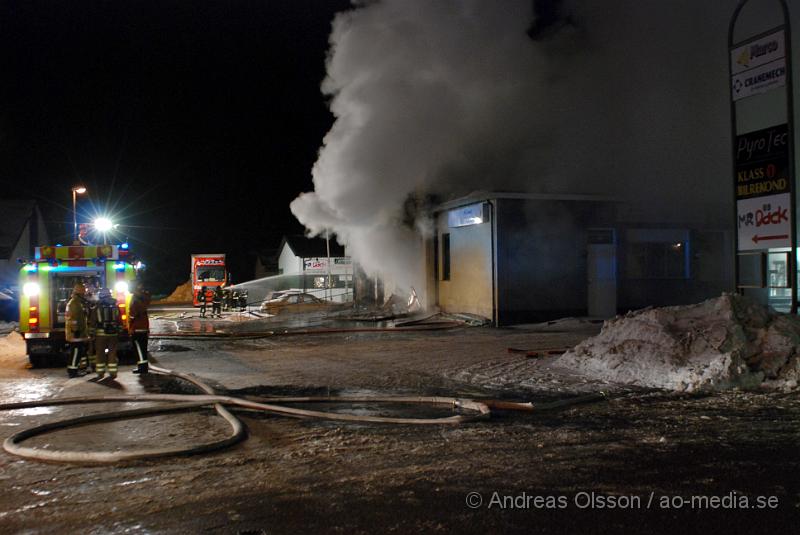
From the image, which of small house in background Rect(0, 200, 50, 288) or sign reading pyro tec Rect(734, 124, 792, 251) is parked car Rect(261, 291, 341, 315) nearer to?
small house in background Rect(0, 200, 50, 288)

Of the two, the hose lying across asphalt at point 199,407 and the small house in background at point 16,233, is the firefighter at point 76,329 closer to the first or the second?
the hose lying across asphalt at point 199,407

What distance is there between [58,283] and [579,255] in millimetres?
12961

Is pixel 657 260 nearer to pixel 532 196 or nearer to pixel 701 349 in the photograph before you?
pixel 532 196

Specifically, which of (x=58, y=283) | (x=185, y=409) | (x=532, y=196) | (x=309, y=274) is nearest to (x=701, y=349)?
(x=185, y=409)

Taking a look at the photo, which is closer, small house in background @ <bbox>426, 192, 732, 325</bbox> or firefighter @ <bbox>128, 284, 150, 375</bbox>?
firefighter @ <bbox>128, 284, 150, 375</bbox>

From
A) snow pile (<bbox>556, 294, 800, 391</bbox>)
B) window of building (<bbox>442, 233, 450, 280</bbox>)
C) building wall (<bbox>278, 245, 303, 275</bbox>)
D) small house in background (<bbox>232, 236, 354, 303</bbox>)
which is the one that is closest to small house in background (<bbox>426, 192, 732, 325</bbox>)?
window of building (<bbox>442, 233, 450, 280</bbox>)

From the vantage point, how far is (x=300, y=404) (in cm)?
768

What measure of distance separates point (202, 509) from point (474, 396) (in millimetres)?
4379

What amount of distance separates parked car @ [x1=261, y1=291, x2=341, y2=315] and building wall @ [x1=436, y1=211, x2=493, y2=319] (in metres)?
7.49

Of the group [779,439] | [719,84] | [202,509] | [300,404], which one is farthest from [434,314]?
[202,509]

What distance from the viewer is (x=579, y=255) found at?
18.7 metres

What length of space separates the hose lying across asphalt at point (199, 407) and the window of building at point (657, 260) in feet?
40.0

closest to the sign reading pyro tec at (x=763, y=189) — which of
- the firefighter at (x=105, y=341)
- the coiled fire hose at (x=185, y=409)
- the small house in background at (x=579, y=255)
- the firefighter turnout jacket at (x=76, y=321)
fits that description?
the coiled fire hose at (x=185, y=409)

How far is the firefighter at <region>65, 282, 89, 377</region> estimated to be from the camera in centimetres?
1017
